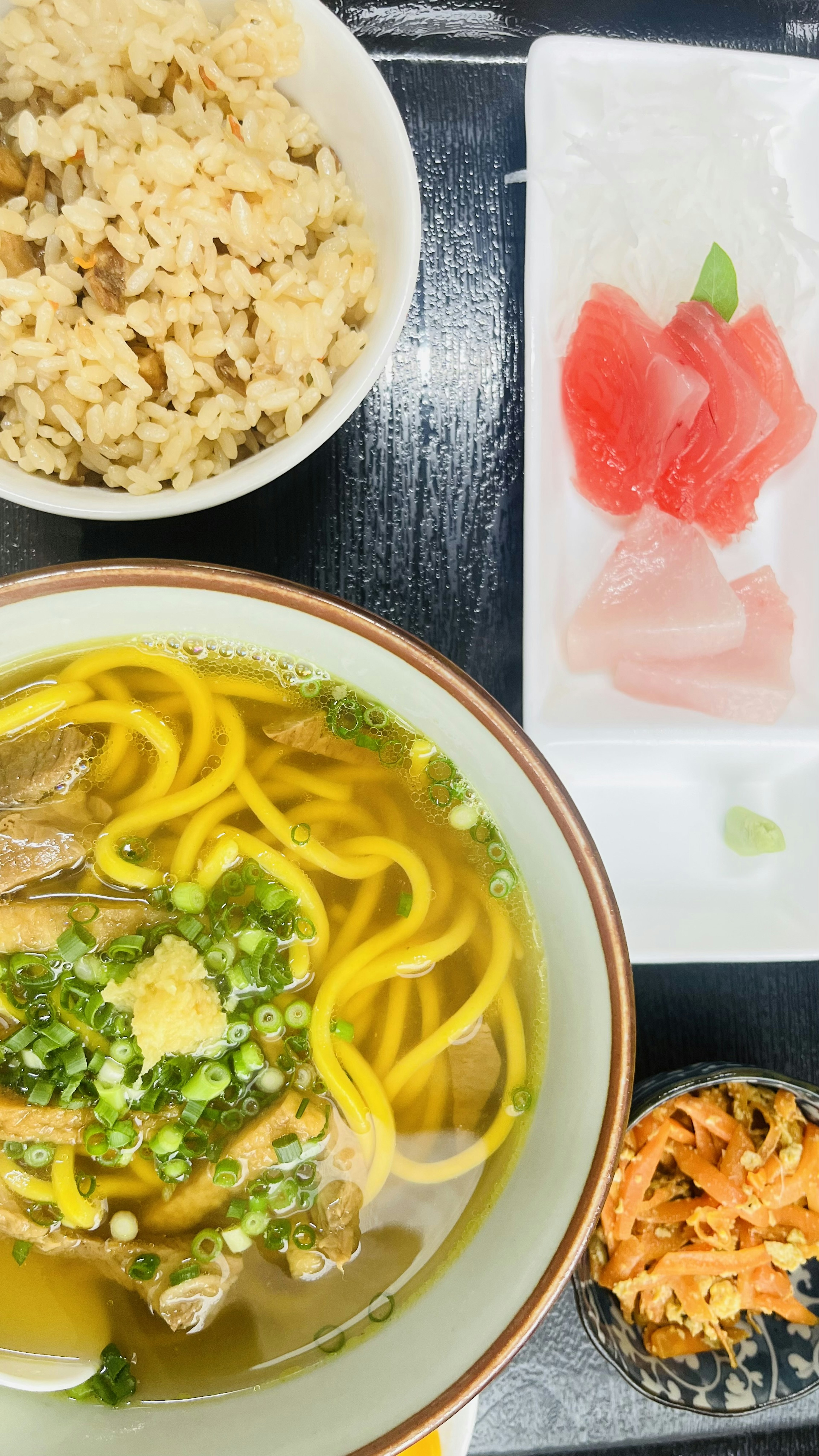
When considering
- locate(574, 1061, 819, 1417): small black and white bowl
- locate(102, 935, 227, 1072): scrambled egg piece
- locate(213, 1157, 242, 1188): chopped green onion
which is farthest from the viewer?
locate(574, 1061, 819, 1417): small black and white bowl

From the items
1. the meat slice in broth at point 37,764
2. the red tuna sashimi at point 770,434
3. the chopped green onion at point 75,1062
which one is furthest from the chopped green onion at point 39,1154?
the red tuna sashimi at point 770,434

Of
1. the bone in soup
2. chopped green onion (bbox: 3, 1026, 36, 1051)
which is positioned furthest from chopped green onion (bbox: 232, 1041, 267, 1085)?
chopped green onion (bbox: 3, 1026, 36, 1051)

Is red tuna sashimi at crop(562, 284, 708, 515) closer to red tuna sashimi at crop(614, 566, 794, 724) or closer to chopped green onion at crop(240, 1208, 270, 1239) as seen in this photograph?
red tuna sashimi at crop(614, 566, 794, 724)

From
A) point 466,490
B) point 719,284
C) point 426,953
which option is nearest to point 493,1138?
point 426,953

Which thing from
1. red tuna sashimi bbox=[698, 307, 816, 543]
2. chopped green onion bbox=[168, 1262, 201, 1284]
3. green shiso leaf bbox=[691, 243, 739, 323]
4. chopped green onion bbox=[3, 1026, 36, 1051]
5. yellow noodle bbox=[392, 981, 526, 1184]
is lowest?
chopped green onion bbox=[168, 1262, 201, 1284]

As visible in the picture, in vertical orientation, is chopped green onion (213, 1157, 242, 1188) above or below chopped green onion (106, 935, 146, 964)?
below

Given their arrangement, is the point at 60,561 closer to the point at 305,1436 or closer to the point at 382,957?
the point at 382,957

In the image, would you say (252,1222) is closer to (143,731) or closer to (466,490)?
(143,731)
